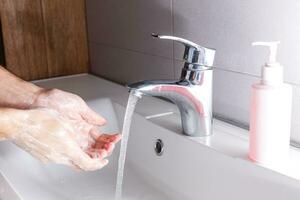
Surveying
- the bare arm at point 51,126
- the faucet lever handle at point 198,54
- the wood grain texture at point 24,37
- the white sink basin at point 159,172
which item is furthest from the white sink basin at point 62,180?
the wood grain texture at point 24,37

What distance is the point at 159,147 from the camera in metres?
0.81

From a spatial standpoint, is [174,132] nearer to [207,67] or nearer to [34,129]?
[207,67]

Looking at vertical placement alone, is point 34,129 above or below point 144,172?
above

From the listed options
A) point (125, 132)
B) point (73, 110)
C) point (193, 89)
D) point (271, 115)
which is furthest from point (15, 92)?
point (271, 115)

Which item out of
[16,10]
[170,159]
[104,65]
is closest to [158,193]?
[170,159]

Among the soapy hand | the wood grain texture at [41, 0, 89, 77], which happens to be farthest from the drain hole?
the wood grain texture at [41, 0, 89, 77]

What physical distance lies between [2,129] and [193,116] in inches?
12.6

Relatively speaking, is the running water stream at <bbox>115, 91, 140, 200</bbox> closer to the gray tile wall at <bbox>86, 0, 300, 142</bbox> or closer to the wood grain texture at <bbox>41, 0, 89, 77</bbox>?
the gray tile wall at <bbox>86, 0, 300, 142</bbox>

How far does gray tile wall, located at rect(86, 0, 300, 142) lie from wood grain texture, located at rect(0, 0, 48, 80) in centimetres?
18

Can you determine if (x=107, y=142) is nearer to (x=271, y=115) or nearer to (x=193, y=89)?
(x=193, y=89)

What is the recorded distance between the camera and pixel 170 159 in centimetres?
78

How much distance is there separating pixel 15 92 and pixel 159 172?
1.00 ft

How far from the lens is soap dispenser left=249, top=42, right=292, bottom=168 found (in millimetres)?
579

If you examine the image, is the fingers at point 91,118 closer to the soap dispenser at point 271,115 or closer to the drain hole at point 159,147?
the drain hole at point 159,147
